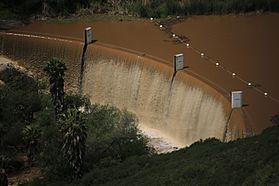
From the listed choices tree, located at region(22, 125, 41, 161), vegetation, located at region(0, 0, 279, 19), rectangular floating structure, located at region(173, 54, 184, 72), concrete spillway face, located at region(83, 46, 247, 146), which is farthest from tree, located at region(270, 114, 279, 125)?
vegetation, located at region(0, 0, 279, 19)

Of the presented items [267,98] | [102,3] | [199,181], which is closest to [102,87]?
[267,98]

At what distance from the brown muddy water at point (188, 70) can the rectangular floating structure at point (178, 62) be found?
53 centimetres

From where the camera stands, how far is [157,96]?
39062 mm

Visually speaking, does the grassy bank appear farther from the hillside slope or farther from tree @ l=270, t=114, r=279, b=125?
tree @ l=270, t=114, r=279, b=125

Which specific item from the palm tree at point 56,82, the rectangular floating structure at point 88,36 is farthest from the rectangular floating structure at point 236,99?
the rectangular floating structure at point 88,36

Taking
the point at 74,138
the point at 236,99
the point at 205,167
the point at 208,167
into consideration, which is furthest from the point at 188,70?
the point at 208,167

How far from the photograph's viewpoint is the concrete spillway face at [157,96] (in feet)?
116

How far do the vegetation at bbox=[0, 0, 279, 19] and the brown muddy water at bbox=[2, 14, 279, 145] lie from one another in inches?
46.1

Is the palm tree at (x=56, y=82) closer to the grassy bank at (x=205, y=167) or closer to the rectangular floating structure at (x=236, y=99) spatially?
the grassy bank at (x=205, y=167)

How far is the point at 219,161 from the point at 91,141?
9942mm

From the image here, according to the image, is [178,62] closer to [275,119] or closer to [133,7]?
[275,119]

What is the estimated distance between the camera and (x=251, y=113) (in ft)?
108

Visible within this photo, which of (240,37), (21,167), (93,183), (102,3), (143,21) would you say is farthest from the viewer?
(102,3)

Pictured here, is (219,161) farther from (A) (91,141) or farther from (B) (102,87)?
(B) (102,87)
